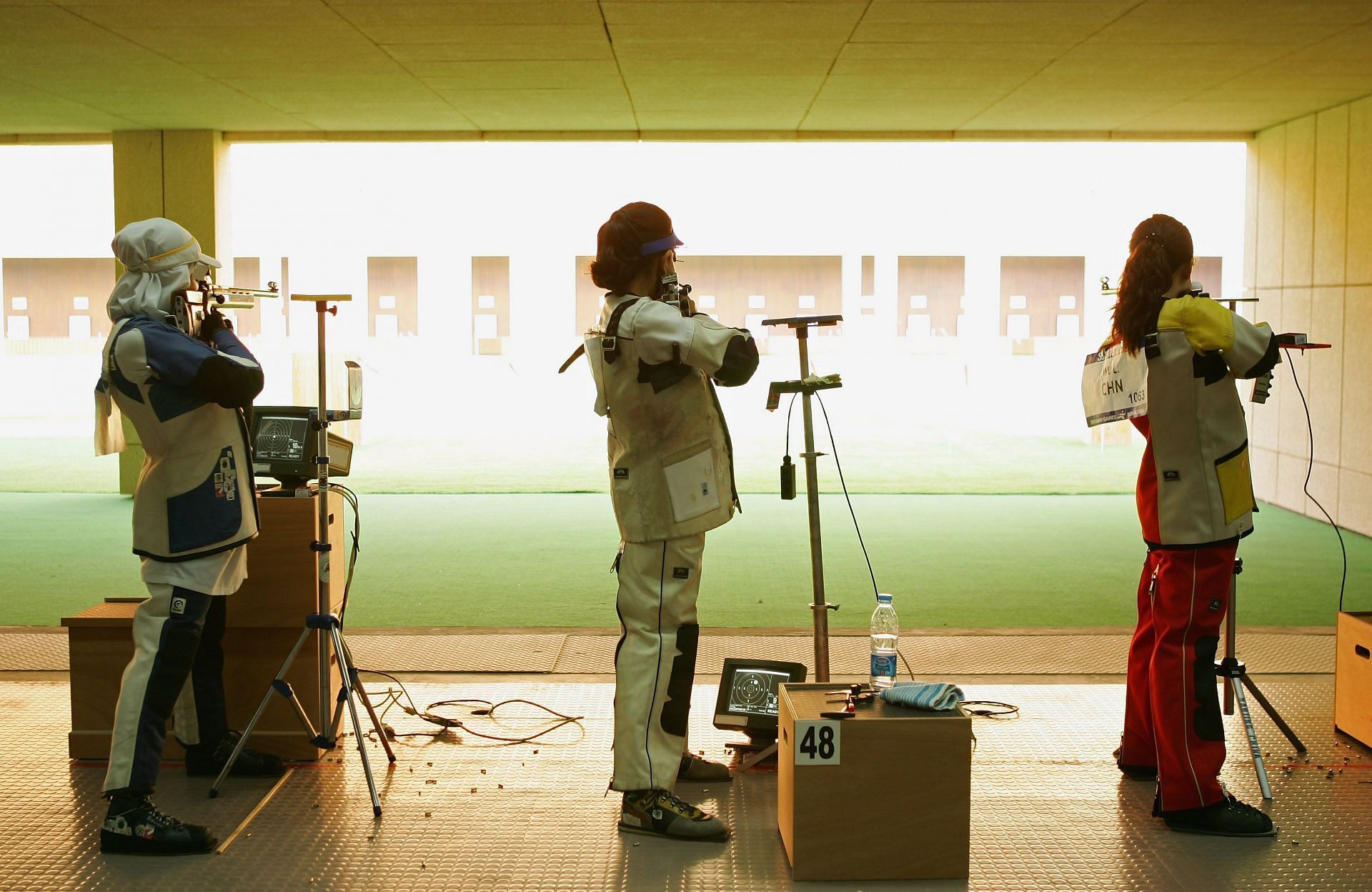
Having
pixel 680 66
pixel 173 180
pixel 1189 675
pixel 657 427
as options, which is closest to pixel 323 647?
pixel 657 427

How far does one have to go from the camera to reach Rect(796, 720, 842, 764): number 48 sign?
2793 millimetres

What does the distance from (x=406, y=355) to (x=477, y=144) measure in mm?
1920

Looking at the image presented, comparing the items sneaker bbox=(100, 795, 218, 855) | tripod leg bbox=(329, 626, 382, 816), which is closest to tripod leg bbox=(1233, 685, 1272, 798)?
tripod leg bbox=(329, 626, 382, 816)

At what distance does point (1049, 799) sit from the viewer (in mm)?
3314

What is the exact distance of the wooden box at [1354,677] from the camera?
12.0 ft

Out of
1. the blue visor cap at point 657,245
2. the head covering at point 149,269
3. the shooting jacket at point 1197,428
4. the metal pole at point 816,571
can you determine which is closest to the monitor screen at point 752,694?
the metal pole at point 816,571

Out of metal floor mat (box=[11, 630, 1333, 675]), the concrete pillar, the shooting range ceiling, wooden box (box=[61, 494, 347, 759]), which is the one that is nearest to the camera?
wooden box (box=[61, 494, 347, 759])

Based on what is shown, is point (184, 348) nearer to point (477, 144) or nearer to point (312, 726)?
point (312, 726)

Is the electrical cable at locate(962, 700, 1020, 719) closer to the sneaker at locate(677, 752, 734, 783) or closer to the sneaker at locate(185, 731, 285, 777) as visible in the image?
the sneaker at locate(677, 752, 734, 783)

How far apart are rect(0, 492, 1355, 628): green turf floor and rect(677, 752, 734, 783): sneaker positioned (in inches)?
74.7

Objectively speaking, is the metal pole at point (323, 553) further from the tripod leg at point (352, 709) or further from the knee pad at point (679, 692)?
the knee pad at point (679, 692)

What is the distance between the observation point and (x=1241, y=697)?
3328mm

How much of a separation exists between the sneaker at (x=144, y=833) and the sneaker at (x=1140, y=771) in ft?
8.21

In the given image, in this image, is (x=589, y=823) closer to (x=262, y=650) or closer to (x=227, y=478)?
(x=262, y=650)
